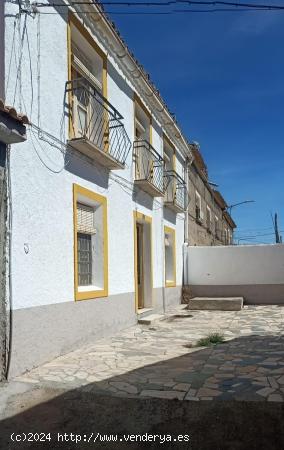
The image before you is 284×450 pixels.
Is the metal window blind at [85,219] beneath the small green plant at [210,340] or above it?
above

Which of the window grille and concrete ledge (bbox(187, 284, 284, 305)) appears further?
concrete ledge (bbox(187, 284, 284, 305))

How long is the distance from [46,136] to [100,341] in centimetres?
364

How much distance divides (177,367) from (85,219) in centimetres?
320

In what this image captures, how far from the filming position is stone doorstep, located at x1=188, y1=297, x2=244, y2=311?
1366 centimetres

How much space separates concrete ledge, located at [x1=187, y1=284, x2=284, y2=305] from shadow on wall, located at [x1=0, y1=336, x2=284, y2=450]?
1011cm

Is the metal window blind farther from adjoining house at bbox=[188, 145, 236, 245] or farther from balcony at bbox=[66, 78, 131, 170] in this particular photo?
adjoining house at bbox=[188, 145, 236, 245]

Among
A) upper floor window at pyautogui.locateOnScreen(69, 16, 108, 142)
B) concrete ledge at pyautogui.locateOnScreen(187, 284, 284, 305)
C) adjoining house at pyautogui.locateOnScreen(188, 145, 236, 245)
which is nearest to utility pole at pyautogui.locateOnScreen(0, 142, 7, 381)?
upper floor window at pyautogui.locateOnScreen(69, 16, 108, 142)

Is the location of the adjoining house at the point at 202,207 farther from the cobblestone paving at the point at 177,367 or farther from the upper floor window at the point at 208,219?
the cobblestone paving at the point at 177,367

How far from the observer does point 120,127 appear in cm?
970

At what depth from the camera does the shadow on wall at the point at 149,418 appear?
151 inches

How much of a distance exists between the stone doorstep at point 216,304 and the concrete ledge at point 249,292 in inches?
51.8

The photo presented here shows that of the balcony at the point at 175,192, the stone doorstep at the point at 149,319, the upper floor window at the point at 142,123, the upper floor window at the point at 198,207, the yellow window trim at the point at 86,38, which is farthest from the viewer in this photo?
the upper floor window at the point at 198,207

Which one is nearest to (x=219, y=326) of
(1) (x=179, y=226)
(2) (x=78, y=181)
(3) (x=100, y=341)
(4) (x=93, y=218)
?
(3) (x=100, y=341)

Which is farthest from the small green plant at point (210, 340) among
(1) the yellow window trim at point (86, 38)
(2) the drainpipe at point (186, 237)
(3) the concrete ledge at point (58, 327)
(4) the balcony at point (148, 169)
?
(2) the drainpipe at point (186, 237)
